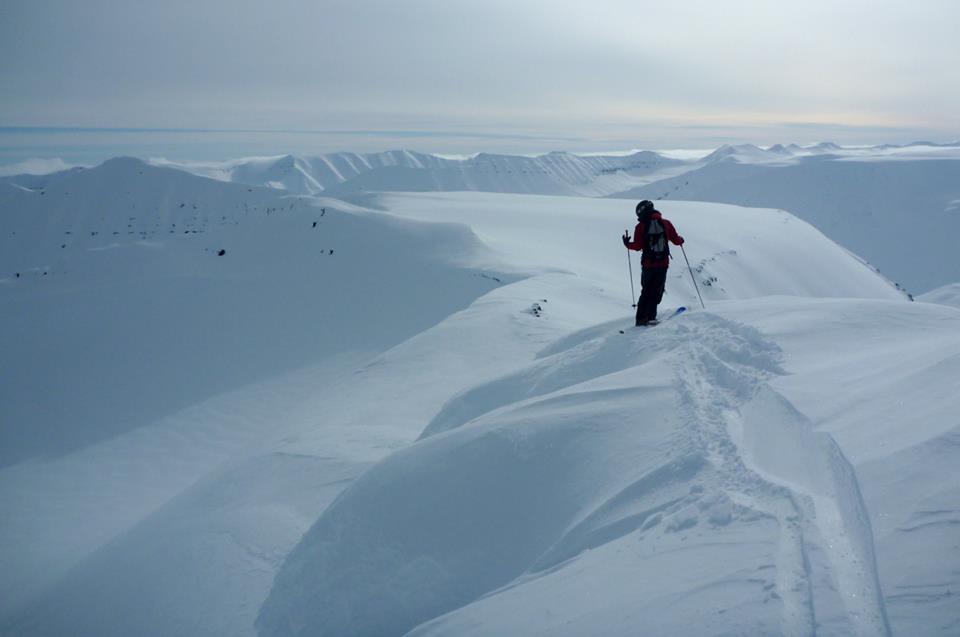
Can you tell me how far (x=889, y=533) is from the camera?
9.99 ft

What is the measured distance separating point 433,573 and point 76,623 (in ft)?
14.3

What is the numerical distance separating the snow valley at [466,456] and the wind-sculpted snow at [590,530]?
20 mm

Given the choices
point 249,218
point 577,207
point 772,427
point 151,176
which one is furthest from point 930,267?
point 151,176

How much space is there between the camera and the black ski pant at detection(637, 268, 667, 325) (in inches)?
317

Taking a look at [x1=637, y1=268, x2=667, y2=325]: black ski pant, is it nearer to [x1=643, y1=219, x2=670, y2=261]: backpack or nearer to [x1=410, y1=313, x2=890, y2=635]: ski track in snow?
[x1=643, y1=219, x2=670, y2=261]: backpack

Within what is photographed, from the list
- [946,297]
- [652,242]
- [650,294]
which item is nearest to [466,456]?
[650,294]

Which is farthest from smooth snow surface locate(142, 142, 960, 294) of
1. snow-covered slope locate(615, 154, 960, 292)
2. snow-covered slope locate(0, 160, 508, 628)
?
snow-covered slope locate(0, 160, 508, 628)

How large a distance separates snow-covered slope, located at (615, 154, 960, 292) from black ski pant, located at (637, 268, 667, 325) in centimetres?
7365

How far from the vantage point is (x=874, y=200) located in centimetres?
9625

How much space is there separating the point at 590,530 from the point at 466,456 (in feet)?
4.40

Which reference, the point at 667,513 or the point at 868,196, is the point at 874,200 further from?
the point at 667,513

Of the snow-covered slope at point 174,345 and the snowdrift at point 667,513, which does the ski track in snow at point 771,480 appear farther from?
the snow-covered slope at point 174,345

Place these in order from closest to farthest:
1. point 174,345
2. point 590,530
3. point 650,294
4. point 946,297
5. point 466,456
→ point 590,530 → point 466,456 → point 650,294 → point 174,345 → point 946,297

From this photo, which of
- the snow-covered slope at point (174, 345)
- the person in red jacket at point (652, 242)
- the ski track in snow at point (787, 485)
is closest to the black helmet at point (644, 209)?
the person in red jacket at point (652, 242)
